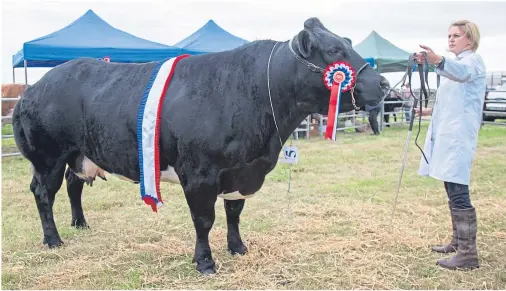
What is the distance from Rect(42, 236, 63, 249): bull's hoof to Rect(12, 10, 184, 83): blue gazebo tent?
6.82m

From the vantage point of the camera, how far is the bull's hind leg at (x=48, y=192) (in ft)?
13.6

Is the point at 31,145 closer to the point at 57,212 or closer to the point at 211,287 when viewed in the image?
the point at 57,212

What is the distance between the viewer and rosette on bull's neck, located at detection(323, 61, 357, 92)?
3.14 meters

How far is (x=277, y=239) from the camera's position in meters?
4.23

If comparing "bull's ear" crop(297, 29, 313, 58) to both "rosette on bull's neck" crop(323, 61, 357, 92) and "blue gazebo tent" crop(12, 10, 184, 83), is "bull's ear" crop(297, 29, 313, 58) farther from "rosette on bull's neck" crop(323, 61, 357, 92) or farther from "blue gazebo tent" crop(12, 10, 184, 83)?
"blue gazebo tent" crop(12, 10, 184, 83)

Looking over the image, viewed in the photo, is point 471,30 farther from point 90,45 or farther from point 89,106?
point 90,45

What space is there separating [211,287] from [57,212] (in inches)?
105

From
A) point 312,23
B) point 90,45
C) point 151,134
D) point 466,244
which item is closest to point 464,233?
point 466,244

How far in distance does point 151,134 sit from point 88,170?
112cm

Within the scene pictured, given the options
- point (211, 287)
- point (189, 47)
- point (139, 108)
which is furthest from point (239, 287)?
point (189, 47)

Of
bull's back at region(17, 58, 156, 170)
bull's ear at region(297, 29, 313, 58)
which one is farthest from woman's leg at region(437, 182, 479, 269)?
bull's back at region(17, 58, 156, 170)

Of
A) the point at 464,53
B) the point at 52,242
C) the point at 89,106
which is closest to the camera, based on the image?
the point at 464,53

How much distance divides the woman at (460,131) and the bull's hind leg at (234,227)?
1534 millimetres

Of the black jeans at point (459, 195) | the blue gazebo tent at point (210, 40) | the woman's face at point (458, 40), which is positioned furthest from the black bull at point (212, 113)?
the blue gazebo tent at point (210, 40)
